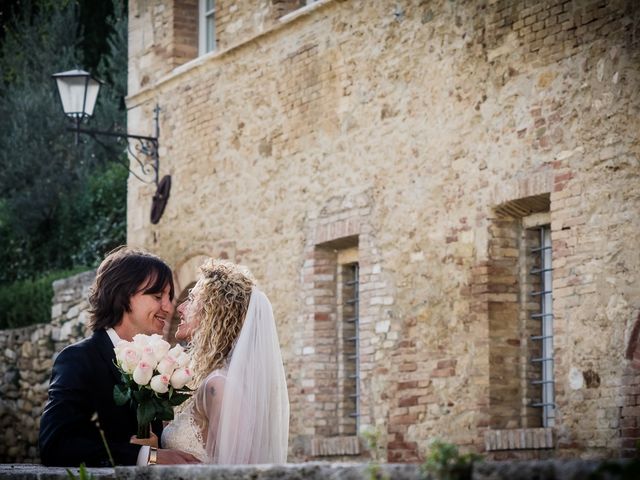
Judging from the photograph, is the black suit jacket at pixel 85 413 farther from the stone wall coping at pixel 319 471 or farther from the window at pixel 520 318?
the window at pixel 520 318

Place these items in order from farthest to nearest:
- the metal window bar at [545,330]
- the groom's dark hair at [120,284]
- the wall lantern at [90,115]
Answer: the wall lantern at [90,115]
the metal window bar at [545,330]
the groom's dark hair at [120,284]

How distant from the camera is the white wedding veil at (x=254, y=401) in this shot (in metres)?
6.03

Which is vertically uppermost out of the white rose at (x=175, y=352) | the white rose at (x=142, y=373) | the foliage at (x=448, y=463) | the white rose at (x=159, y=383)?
the white rose at (x=175, y=352)

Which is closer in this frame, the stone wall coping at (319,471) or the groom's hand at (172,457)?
the stone wall coping at (319,471)

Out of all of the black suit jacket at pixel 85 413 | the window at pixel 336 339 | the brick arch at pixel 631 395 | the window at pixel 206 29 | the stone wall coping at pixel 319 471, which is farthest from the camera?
the window at pixel 206 29

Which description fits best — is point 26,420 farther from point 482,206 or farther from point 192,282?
point 482,206

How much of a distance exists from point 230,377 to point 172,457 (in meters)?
0.43

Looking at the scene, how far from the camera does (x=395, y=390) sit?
11.0 m

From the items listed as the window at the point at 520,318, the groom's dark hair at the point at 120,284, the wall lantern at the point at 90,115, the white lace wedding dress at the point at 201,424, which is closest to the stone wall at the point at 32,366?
the wall lantern at the point at 90,115

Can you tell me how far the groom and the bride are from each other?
0.14 m

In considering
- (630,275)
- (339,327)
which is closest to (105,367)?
(630,275)

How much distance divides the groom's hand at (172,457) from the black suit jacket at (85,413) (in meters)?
0.12

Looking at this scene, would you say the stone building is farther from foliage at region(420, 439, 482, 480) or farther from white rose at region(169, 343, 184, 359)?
foliage at region(420, 439, 482, 480)

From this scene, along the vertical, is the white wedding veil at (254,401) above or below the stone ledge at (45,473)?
above
